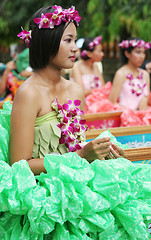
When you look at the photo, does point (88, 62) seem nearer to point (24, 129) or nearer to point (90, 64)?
point (90, 64)

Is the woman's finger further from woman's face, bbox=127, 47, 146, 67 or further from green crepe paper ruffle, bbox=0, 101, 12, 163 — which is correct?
woman's face, bbox=127, 47, 146, 67

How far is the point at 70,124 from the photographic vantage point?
7.72ft

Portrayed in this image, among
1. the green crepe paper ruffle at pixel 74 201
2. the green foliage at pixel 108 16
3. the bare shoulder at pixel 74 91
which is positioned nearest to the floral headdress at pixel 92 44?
the green foliage at pixel 108 16

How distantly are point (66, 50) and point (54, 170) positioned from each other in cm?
68

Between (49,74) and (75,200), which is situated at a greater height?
(49,74)

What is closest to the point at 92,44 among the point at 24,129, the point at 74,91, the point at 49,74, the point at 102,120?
the point at 102,120

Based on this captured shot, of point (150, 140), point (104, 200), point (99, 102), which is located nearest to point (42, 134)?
point (104, 200)

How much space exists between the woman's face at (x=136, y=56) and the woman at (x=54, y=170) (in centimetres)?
342

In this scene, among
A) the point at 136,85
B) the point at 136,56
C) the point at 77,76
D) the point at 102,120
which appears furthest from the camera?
the point at 77,76

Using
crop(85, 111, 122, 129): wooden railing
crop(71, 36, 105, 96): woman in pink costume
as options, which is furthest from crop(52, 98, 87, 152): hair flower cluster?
crop(71, 36, 105, 96): woman in pink costume

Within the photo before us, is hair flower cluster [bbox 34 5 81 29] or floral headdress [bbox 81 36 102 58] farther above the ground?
hair flower cluster [bbox 34 5 81 29]

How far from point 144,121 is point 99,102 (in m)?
1.04

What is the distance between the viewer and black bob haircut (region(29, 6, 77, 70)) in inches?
88.0

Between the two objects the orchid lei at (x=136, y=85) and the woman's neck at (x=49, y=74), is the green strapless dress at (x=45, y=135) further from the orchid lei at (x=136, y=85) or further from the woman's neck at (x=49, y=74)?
the orchid lei at (x=136, y=85)
